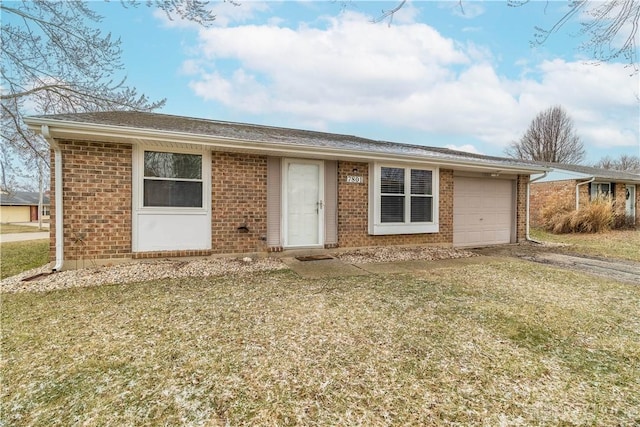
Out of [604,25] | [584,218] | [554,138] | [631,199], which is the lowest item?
[584,218]

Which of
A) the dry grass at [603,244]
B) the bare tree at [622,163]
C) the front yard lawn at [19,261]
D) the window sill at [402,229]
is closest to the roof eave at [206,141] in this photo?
the window sill at [402,229]

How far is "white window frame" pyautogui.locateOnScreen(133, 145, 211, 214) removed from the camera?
5.88 meters

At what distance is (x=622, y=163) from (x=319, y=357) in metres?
49.4

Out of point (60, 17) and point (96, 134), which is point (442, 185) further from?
point (60, 17)

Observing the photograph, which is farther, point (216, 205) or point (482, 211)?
point (482, 211)

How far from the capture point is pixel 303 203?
286 inches

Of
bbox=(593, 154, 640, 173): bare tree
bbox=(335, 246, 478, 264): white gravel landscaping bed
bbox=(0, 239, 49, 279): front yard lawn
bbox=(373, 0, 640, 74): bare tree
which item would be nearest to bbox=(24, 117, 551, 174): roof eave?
bbox=(335, 246, 478, 264): white gravel landscaping bed

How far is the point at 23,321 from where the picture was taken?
3297mm

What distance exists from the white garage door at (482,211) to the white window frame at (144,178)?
22.1 feet

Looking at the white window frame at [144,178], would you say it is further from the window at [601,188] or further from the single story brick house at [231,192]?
the window at [601,188]

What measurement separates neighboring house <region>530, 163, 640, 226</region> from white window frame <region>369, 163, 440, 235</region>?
8703mm

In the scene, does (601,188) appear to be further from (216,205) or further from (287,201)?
(216,205)

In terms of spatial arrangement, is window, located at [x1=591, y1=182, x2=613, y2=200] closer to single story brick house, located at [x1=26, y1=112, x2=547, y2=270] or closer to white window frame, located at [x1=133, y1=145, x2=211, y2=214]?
single story brick house, located at [x1=26, y1=112, x2=547, y2=270]

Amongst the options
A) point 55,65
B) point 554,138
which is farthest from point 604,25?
point 554,138
